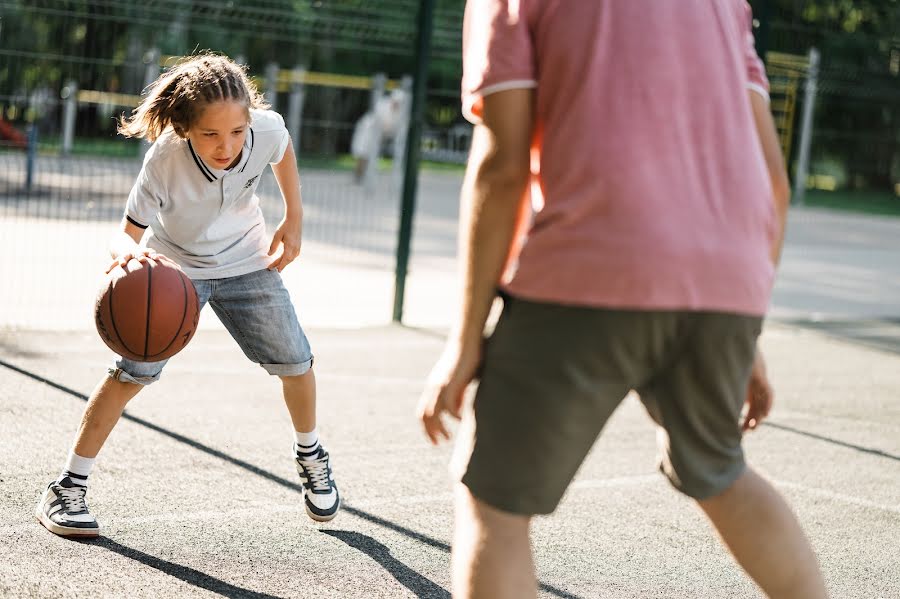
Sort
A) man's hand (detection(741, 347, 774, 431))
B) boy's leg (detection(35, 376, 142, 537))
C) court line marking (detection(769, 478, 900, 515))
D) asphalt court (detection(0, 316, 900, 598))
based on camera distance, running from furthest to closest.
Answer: court line marking (detection(769, 478, 900, 515)), boy's leg (detection(35, 376, 142, 537)), asphalt court (detection(0, 316, 900, 598)), man's hand (detection(741, 347, 774, 431))

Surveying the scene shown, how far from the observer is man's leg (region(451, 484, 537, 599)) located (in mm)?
2350

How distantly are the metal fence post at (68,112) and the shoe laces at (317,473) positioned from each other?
588cm

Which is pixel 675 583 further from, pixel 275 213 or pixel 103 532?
pixel 275 213

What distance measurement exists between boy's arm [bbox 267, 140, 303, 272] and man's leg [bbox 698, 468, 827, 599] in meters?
1.99

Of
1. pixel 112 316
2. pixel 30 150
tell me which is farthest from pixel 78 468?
pixel 30 150

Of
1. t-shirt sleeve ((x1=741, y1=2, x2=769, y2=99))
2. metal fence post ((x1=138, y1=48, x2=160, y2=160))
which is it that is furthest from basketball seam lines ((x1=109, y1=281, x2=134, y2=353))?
metal fence post ((x1=138, y1=48, x2=160, y2=160))

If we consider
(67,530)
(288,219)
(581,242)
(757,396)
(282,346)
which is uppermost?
(581,242)

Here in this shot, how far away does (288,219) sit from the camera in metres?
4.25

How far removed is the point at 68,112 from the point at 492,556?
890 cm

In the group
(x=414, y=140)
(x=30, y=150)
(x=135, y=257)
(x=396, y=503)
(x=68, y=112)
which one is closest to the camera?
(x=135, y=257)

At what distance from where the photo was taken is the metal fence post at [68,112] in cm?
980

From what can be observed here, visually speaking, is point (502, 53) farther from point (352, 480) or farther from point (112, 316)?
point (352, 480)

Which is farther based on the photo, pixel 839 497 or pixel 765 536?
pixel 839 497

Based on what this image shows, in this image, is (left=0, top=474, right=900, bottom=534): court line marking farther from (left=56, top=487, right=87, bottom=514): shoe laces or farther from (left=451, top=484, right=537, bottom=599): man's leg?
(left=451, top=484, right=537, bottom=599): man's leg
